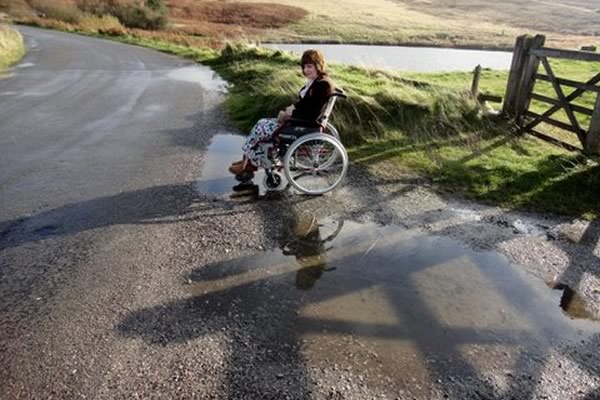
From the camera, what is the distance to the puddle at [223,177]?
586cm

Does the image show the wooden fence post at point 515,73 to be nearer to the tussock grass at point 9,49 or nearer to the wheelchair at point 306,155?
the wheelchair at point 306,155

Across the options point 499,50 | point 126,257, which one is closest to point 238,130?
point 126,257

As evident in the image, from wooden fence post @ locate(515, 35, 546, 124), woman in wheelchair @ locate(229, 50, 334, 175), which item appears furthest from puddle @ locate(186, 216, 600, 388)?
wooden fence post @ locate(515, 35, 546, 124)

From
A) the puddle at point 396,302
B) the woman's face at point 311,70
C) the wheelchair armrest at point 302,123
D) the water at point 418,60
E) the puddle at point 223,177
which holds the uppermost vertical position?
the woman's face at point 311,70

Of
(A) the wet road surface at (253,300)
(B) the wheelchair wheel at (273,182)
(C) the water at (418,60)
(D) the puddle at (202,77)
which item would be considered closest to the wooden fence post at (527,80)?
(A) the wet road surface at (253,300)

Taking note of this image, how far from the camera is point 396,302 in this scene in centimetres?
373

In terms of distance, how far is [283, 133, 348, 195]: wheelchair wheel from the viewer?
5.51 metres

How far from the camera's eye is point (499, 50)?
3909 cm

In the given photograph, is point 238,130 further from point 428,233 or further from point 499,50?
point 499,50

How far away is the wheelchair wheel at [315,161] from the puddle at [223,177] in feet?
1.74

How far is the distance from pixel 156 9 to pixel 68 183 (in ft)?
122

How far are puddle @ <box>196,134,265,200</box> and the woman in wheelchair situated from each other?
0.29 meters

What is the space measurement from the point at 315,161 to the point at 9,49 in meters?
18.0

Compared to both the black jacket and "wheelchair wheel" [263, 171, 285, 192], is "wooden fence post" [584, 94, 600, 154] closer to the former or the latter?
the black jacket
